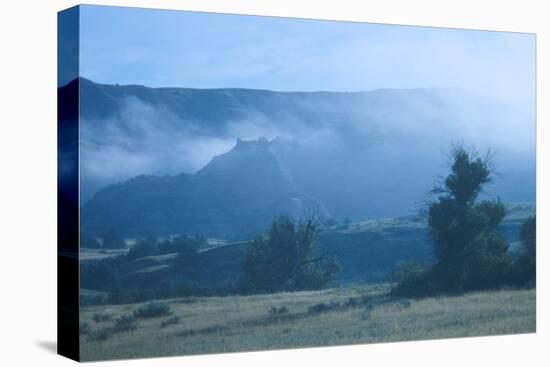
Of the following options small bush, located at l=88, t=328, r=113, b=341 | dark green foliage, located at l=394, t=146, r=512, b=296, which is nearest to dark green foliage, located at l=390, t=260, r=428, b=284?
dark green foliage, located at l=394, t=146, r=512, b=296

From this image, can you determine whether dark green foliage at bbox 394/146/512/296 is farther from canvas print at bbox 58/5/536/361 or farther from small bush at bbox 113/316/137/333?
small bush at bbox 113/316/137/333

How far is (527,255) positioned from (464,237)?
1122 millimetres

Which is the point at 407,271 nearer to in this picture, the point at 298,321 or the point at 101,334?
the point at 298,321

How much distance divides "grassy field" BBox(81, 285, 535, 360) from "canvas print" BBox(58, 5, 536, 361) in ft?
0.08

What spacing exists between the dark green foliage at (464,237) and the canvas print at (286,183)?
0.03 m

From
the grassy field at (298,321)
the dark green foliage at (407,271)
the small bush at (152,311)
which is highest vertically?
the dark green foliage at (407,271)

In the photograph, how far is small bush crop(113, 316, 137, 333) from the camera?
1673 cm

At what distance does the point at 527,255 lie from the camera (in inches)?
770

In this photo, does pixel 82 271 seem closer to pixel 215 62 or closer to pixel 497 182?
pixel 215 62

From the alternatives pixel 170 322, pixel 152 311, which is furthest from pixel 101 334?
pixel 170 322

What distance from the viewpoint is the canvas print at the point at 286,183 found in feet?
54.9

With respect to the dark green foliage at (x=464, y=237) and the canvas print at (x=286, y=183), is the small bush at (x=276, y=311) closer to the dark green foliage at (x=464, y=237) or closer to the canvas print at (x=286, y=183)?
the canvas print at (x=286, y=183)

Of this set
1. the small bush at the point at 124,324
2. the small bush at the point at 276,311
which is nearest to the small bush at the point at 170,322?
the small bush at the point at 124,324

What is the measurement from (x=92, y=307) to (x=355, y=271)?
3714 mm
